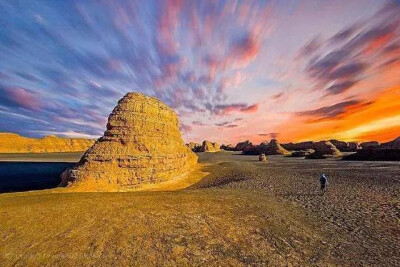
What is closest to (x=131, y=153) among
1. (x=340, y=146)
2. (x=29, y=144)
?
(x=340, y=146)

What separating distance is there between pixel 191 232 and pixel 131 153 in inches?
675

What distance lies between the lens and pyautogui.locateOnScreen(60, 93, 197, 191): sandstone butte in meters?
23.1

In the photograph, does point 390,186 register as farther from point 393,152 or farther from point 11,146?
point 11,146

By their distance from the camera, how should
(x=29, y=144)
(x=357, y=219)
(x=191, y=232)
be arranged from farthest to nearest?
1. (x=29, y=144)
2. (x=357, y=219)
3. (x=191, y=232)

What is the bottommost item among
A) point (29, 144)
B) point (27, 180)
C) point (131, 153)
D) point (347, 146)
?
point (27, 180)

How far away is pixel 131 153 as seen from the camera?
84.0 ft

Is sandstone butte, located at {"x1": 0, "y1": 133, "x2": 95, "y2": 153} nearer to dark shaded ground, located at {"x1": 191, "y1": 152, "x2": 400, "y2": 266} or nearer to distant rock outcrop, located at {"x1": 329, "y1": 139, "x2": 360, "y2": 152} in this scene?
dark shaded ground, located at {"x1": 191, "y1": 152, "x2": 400, "y2": 266}

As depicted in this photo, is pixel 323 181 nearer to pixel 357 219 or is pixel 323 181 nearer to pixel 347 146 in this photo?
pixel 357 219

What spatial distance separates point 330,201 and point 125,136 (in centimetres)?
2216

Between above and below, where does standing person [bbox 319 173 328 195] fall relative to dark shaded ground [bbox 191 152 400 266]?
above

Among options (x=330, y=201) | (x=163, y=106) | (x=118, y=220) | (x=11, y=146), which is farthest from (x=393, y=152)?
(x=11, y=146)

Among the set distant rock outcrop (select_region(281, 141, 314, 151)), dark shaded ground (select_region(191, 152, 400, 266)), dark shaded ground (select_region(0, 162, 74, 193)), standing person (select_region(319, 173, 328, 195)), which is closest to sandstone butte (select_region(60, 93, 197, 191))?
dark shaded ground (select_region(191, 152, 400, 266))

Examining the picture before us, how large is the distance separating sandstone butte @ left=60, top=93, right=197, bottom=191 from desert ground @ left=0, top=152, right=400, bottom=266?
764 cm

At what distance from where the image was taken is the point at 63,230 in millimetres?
9961
